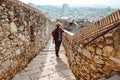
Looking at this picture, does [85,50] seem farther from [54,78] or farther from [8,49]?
[8,49]

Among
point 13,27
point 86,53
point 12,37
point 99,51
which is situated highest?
point 13,27

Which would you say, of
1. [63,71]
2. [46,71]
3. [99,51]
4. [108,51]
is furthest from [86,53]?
[46,71]

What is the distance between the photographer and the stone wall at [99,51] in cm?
286

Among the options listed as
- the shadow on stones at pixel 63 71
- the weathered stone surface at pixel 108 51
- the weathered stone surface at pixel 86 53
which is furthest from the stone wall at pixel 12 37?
the weathered stone surface at pixel 108 51

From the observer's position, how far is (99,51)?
10.9 ft

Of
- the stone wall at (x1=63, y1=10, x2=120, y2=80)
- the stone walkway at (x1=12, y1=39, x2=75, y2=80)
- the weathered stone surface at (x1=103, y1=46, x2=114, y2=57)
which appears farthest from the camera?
the stone walkway at (x1=12, y1=39, x2=75, y2=80)

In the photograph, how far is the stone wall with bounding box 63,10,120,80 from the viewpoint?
9.38ft

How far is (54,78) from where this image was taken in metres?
4.69

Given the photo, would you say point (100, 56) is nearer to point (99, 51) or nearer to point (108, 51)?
point (99, 51)

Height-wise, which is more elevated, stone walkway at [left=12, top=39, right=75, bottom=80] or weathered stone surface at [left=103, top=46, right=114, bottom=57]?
weathered stone surface at [left=103, top=46, right=114, bottom=57]

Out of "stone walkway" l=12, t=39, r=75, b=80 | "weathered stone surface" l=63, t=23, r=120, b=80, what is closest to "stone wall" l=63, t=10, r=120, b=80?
"weathered stone surface" l=63, t=23, r=120, b=80

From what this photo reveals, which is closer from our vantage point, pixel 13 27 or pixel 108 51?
pixel 108 51

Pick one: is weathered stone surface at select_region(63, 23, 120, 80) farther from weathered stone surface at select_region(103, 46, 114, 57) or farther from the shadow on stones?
the shadow on stones

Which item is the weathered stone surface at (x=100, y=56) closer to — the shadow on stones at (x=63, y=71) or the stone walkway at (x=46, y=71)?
the shadow on stones at (x=63, y=71)
